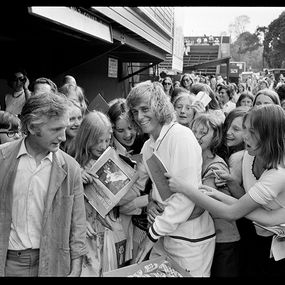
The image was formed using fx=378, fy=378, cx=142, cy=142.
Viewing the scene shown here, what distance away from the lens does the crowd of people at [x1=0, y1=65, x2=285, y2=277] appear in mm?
1938

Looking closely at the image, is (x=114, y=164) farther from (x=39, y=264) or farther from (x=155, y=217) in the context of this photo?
(x=39, y=264)

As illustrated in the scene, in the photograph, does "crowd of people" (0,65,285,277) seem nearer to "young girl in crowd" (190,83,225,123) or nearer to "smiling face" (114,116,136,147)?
"smiling face" (114,116,136,147)

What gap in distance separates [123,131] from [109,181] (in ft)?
2.16

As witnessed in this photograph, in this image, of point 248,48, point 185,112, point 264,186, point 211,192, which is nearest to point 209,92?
point 185,112

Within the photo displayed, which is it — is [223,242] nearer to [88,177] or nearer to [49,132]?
[88,177]

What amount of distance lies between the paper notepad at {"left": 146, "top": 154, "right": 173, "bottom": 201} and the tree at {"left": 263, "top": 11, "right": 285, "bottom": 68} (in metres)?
29.2

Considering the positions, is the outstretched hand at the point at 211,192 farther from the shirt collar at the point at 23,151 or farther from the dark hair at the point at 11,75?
the dark hair at the point at 11,75

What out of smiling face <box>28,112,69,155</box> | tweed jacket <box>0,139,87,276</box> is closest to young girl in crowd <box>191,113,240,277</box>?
tweed jacket <box>0,139,87,276</box>

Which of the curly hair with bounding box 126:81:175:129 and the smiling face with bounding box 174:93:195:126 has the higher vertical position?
the curly hair with bounding box 126:81:175:129

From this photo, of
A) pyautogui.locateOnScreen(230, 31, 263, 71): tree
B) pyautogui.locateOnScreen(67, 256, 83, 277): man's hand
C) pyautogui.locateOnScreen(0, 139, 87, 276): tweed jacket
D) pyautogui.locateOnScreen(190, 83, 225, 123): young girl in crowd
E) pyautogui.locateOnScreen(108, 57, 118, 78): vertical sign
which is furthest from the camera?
pyautogui.locateOnScreen(230, 31, 263, 71): tree

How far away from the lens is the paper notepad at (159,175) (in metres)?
2.15

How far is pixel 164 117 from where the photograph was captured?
225cm

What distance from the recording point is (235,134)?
280 cm
